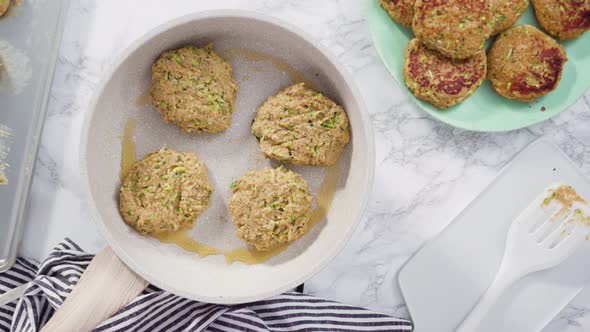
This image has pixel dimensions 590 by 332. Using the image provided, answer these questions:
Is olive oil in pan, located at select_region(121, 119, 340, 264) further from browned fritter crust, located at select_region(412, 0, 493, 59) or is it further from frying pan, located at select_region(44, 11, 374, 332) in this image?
browned fritter crust, located at select_region(412, 0, 493, 59)

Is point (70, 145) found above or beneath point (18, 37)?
beneath

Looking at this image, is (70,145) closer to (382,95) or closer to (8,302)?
(8,302)

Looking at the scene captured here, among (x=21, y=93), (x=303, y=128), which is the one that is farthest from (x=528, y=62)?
(x=21, y=93)

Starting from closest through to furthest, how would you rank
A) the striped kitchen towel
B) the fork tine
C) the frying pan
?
the frying pan
the striped kitchen towel
the fork tine

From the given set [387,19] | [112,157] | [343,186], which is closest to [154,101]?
[112,157]

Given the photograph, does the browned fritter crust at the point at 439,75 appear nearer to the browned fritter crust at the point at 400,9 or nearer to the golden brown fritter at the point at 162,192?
the browned fritter crust at the point at 400,9

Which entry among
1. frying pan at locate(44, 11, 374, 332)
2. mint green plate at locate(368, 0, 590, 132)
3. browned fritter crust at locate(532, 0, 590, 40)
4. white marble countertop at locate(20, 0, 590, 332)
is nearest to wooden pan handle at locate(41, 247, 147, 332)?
frying pan at locate(44, 11, 374, 332)
